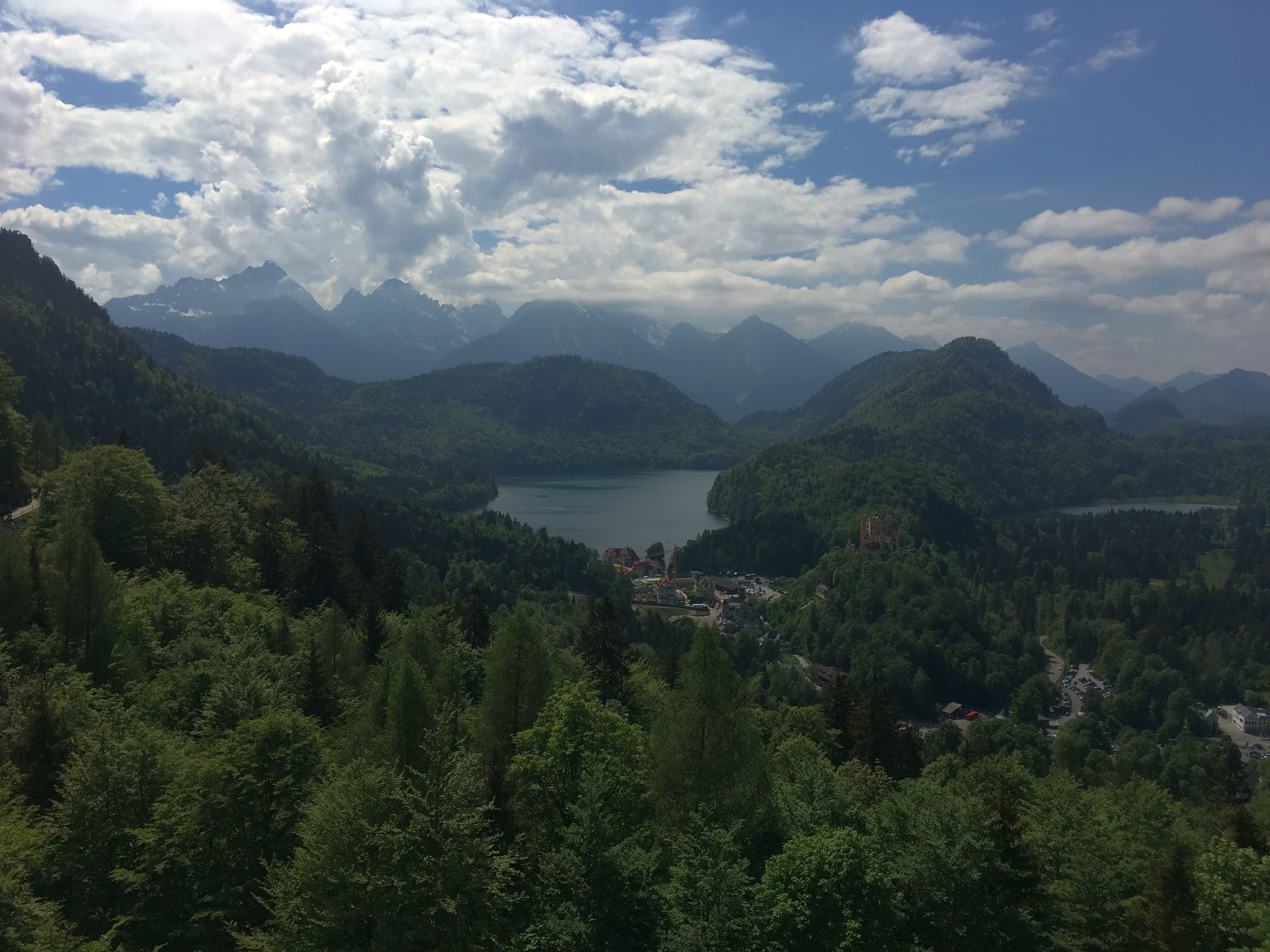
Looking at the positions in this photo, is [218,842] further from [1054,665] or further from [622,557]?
[622,557]

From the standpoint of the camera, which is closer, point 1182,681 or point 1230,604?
point 1182,681

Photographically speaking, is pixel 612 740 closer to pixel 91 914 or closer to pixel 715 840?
pixel 715 840

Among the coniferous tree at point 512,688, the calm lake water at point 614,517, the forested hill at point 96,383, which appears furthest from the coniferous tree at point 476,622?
the calm lake water at point 614,517

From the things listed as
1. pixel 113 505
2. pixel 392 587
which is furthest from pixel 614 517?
pixel 113 505

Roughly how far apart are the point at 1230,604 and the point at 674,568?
70.5m

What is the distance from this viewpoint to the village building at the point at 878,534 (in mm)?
127688

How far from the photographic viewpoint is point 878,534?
130750mm

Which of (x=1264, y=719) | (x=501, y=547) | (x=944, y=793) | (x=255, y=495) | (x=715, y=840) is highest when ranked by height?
(x=255, y=495)

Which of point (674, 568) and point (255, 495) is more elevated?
point (255, 495)

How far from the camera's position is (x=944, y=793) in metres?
18.0

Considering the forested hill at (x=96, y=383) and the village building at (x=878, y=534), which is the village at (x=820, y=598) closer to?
the village building at (x=878, y=534)

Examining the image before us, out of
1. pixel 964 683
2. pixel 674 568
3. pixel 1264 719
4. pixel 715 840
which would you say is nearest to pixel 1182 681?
pixel 1264 719

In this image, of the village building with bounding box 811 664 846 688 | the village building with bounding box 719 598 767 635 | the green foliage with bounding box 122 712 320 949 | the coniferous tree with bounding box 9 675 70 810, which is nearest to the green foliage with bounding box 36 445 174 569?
the coniferous tree with bounding box 9 675 70 810

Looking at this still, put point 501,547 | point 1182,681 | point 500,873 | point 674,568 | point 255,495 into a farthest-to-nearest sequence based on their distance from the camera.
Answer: point 674,568, point 501,547, point 1182,681, point 255,495, point 500,873
